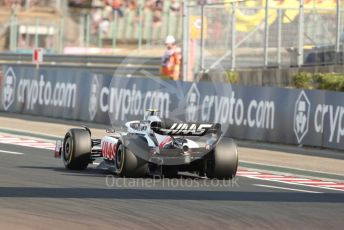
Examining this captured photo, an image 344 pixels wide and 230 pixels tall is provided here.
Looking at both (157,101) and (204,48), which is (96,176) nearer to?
(157,101)

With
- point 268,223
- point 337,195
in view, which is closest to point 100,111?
point 337,195

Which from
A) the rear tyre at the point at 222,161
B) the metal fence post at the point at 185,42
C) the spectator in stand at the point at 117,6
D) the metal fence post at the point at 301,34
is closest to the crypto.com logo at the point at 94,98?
the metal fence post at the point at 185,42

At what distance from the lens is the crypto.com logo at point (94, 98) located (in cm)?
3075

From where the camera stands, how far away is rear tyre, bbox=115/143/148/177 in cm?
1516

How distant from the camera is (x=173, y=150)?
1503 centimetres

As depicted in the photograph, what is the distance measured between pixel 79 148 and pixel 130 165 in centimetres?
169

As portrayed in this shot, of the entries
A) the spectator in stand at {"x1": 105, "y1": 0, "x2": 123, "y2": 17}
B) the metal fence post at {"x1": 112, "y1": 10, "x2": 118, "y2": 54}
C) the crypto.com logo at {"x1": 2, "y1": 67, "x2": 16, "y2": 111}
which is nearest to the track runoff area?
the crypto.com logo at {"x1": 2, "y1": 67, "x2": 16, "y2": 111}

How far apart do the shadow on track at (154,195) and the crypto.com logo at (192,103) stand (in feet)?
40.2

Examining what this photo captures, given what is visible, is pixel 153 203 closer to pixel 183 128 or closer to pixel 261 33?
pixel 183 128

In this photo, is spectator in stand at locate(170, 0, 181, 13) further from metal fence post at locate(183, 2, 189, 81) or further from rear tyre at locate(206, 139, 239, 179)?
rear tyre at locate(206, 139, 239, 179)

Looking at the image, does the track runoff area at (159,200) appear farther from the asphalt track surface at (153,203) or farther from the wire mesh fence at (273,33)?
the wire mesh fence at (273,33)

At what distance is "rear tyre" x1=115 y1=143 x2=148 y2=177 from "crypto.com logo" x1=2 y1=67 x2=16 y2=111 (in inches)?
767

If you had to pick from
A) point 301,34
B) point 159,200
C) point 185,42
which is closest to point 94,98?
point 185,42

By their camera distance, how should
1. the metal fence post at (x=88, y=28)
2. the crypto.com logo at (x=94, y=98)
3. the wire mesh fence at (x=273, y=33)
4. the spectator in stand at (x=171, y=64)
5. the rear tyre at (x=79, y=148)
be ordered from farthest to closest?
the metal fence post at (x=88, y=28)
the spectator in stand at (x=171, y=64)
the crypto.com logo at (x=94, y=98)
the wire mesh fence at (x=273, y=33)
the rear tyre at (x=79, y=148)
